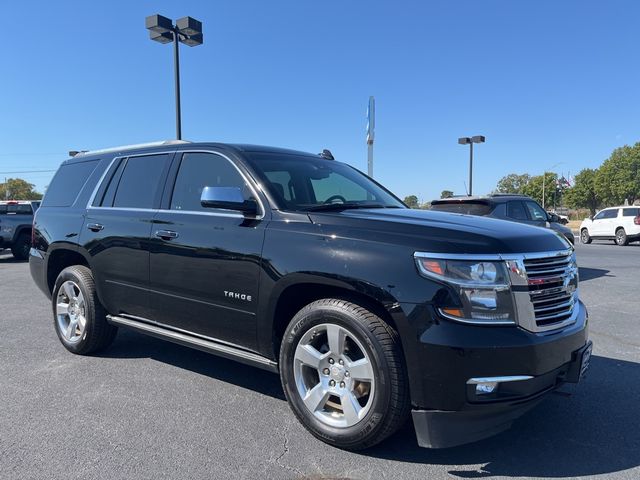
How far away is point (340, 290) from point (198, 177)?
5.59ft

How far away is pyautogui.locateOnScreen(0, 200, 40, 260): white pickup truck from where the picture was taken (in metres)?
14.7

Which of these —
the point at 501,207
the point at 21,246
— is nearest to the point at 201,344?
the point at 501,207

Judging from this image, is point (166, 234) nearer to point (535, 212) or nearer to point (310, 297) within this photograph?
point (310, 297)

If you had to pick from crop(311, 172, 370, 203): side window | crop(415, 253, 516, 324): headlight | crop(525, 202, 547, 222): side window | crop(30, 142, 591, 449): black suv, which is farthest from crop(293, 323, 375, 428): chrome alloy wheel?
crop(525, 202, 547, 222): side window

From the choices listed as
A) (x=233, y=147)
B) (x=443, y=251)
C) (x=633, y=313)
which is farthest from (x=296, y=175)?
(x=633, y=313)

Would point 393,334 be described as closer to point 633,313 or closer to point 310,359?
point 310,359

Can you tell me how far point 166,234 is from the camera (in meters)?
4.03

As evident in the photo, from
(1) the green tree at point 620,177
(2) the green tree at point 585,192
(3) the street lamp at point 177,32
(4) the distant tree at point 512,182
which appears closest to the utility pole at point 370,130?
(3) the street lamp at point 177,32

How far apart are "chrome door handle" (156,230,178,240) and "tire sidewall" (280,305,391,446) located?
1.32 meters

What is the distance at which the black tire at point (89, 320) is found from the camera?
4766 mm

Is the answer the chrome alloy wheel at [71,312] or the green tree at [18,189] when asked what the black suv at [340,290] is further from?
the green tree at [18,189]

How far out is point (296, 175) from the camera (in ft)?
13.5

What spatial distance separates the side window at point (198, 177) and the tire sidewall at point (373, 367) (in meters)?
1.27

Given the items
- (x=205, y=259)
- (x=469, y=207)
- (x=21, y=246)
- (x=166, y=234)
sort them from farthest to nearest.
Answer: (x=21, y=246) → (x=469, y=207) → (x=166, y=234) → (x=205, y=259)
